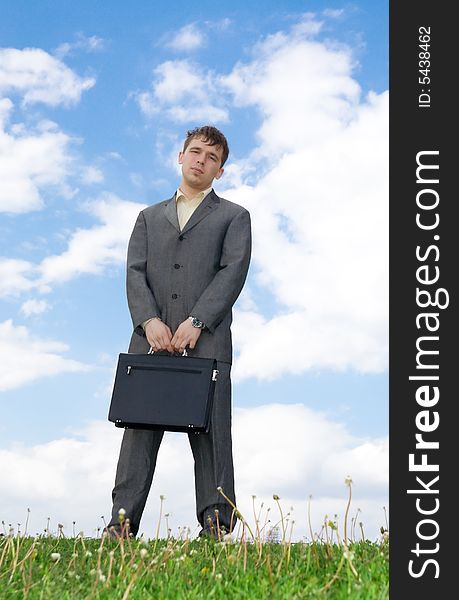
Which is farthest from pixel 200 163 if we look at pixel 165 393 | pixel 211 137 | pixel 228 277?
pixel 165 393

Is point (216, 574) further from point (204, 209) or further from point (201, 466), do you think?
point (204, 209)

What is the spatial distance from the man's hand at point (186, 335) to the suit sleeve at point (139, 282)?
9.7 inches

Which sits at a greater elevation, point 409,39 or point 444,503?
point 409,39

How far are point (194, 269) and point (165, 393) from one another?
3.16 ft

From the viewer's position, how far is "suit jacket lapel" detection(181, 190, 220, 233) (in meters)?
6.21

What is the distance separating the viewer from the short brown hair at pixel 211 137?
6281 millimetres

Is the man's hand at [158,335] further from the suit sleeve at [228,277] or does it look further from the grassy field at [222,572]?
the grassy field at [222,572]

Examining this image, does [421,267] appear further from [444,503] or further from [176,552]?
[176,552]

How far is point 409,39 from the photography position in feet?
12.2

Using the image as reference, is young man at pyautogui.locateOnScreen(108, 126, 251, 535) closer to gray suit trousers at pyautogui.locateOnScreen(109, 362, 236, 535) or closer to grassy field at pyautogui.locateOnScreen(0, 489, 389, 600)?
gray suit trousers at pyautogui.locateOnScreen(109, 362, 236, 535)

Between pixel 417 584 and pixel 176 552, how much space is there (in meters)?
1.81

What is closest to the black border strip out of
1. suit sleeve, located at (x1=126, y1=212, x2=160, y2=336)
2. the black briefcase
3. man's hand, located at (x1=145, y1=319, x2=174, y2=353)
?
the black briefcase

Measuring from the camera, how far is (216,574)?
4105mm

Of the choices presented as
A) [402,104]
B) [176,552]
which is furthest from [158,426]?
[402,104]
